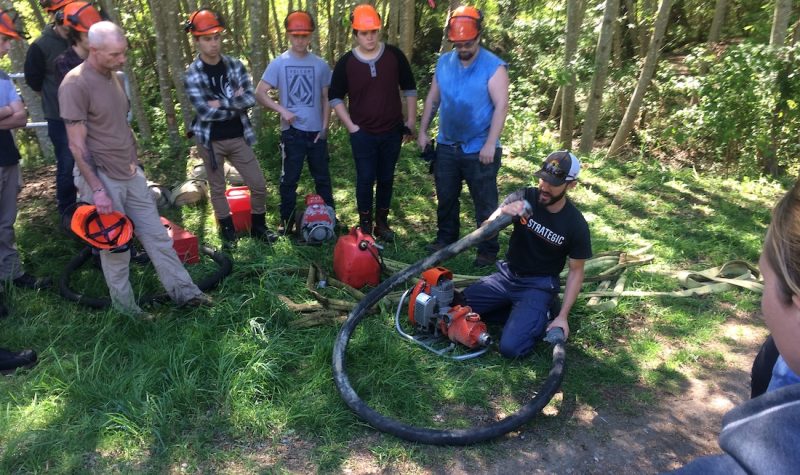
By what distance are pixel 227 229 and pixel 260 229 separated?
30 cm

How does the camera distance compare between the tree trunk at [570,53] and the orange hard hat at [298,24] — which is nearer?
the orange hard hat at [298,24]

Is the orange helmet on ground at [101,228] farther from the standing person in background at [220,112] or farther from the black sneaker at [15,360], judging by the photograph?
the standing person in background at [220,112]

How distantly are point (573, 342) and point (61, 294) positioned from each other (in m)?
3.70

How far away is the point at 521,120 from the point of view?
10328 mm

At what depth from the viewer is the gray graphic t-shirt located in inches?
200

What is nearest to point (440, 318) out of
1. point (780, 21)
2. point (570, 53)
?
point (570, 53)

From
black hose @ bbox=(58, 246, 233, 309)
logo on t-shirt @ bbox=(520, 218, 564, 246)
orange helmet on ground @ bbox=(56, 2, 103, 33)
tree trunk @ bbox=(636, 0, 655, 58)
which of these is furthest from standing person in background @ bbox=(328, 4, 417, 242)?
tree trunk @ bbox=(636, 0, 655, 58)

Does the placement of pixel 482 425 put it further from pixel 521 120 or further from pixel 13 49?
pixel 521 120

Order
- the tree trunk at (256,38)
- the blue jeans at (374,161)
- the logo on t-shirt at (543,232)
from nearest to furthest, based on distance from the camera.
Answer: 1. the logo on t-shirt at (543,232)
2. the blue jeans at (374,161)
3. the tree trunk at (256,38)

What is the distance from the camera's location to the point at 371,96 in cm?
505

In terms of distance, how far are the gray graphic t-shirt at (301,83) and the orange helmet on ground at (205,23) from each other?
1.95ft

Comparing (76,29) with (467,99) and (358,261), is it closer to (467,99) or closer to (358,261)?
(358,261)

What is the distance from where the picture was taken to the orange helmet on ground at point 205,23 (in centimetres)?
456

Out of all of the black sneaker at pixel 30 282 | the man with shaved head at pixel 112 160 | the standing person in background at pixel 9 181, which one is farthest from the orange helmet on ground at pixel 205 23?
the black sneaker at pixel 30 282
